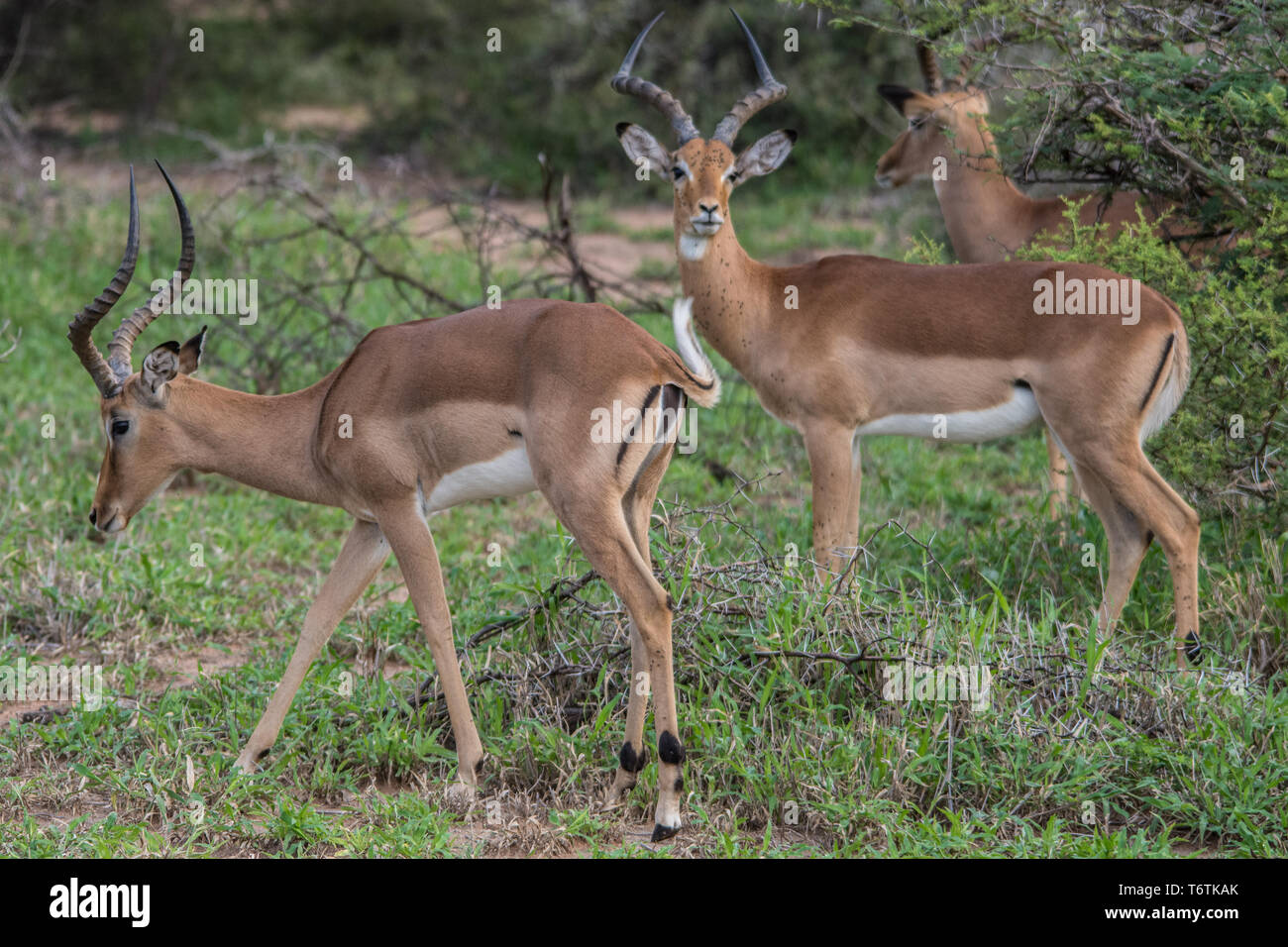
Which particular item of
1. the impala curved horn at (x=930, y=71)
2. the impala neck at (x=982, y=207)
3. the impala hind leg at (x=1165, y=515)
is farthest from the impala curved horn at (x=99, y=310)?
the impala curved horn at (x=930, y=71)

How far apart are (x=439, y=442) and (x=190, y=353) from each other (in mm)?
880

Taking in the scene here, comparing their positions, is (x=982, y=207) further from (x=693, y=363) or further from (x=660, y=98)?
(x=693, y=363)

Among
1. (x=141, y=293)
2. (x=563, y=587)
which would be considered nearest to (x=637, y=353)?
(x=563, y=587)

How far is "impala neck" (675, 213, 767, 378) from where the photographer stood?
5.45 meters

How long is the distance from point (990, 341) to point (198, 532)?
3359mm

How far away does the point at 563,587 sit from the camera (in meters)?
4.81

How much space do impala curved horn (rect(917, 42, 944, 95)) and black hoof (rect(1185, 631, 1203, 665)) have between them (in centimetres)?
333

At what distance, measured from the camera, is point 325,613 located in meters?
4.50

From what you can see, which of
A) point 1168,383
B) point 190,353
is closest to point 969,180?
point 1168,383

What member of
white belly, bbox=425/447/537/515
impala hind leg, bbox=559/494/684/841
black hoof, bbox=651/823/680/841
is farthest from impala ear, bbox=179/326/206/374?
black hoof, bbox=651/823/680/841

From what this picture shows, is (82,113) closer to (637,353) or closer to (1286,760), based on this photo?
(637,353)

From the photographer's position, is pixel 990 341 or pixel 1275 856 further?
pixel 990 341

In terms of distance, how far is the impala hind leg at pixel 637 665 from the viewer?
163 inches

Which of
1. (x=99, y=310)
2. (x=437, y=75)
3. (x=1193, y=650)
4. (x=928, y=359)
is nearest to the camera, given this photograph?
→ (x=99, y=310)
